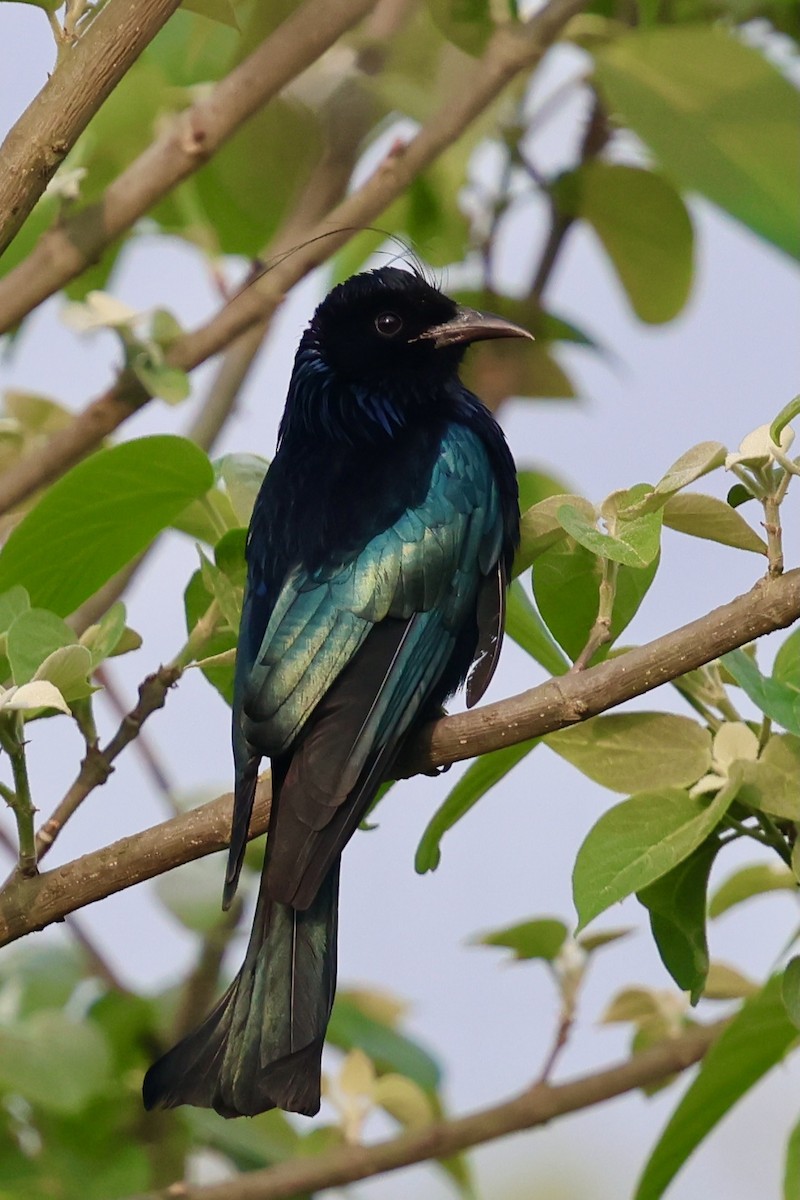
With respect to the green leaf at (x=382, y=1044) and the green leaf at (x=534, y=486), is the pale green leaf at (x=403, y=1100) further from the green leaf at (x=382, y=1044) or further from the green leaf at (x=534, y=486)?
the green leaf at (x=534, y=486)

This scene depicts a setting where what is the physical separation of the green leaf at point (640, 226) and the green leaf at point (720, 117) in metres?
0.53

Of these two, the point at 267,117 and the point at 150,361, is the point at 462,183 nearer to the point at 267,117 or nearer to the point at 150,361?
the point at 267,117

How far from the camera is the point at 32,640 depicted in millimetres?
1673

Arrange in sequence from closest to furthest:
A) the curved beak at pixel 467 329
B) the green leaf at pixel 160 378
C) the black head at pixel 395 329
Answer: the green leaf at pixel 160 378 → the curved beak at pixel 467 329 → the black head at pixel 395 329

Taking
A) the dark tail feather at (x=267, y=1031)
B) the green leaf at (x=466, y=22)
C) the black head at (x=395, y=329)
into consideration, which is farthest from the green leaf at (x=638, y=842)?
the green leaf at (x=466, y=22)

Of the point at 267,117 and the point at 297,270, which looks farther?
the point at 267,117

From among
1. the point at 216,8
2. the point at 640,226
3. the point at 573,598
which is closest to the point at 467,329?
the point at 640,226

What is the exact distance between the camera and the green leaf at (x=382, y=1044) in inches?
103

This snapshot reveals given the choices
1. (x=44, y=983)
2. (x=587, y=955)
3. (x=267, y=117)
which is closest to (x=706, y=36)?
(x=267, y=117)

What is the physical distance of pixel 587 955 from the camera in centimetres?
257

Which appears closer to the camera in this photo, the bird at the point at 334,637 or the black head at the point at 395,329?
the bird at the point at 334,637

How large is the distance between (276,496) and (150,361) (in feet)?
0.92

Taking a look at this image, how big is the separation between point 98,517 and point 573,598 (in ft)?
1.93

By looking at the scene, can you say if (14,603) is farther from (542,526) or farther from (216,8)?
(216,8)
